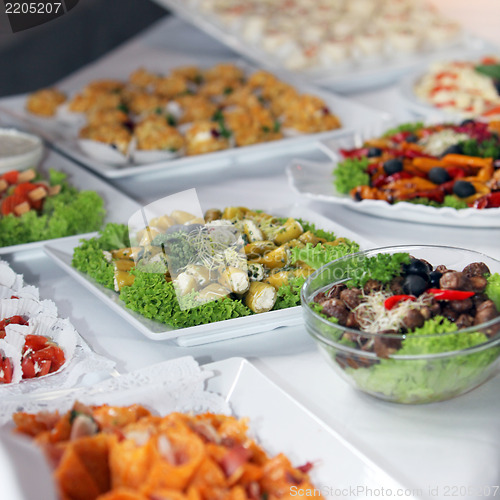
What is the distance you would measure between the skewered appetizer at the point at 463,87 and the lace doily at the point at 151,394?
6.79 ft

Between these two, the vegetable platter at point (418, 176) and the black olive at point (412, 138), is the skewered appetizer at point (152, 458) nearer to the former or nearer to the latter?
the vegetable platter at point (418, 176)

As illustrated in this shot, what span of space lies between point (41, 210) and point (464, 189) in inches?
51.9

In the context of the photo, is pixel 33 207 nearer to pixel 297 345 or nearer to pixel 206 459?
pixel 297 345

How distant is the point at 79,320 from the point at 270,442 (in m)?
0.65

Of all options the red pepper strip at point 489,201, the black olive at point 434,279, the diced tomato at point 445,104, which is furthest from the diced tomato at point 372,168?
the black olive at point 434,279

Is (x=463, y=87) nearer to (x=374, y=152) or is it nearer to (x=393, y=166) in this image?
(x=374, y=152)

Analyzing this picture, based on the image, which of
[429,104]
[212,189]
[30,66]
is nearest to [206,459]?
[212,189]

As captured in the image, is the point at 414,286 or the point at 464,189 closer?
the point at 414,286

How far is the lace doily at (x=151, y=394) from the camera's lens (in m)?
1.16

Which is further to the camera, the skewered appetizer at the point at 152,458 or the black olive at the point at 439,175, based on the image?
the black olive at the point at 439,175

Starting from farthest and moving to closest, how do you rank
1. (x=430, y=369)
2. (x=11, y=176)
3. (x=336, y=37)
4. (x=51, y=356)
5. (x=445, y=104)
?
1. (x=336, y=37)
2. (x=445, y=104)
3. (x=11, y=176)
4. (x=51, y=356)
5. (x=430, y=369)

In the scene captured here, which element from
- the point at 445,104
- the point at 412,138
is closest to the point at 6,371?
the point at 412,138

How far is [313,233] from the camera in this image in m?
1.76

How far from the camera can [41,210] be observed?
7.07ft
